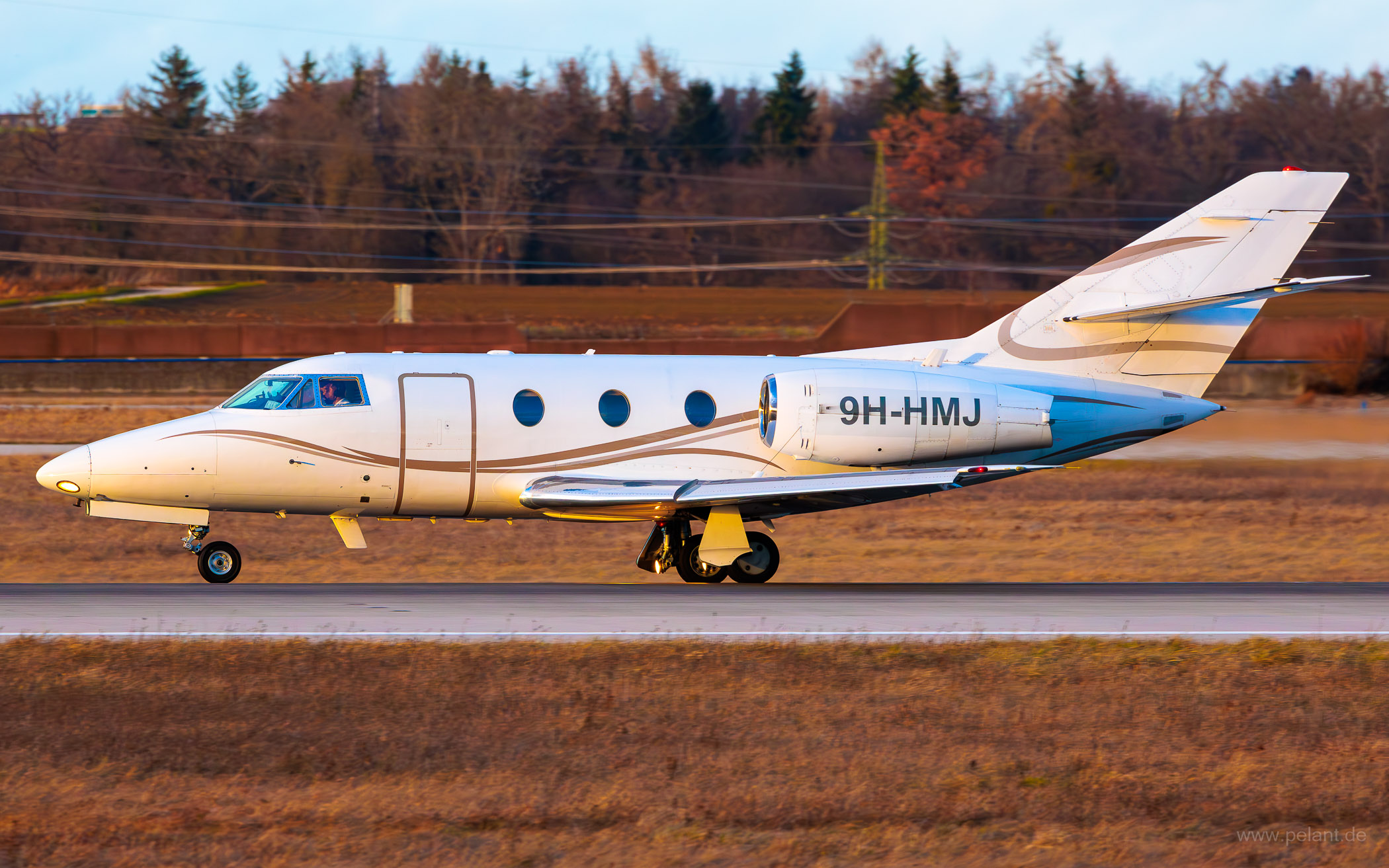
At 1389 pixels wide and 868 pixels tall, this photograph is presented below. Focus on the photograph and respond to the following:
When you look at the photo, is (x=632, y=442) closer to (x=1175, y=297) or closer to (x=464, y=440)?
(x=464, y=440)

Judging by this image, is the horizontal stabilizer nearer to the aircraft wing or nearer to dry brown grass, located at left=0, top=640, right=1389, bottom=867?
the aircraft wing

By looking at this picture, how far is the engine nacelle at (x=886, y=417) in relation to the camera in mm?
19547

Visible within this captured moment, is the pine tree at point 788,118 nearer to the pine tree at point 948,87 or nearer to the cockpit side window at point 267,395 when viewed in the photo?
the pine tree at point 948,87

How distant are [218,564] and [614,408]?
18.2ft

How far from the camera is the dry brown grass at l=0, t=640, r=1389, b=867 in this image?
8.73 metres

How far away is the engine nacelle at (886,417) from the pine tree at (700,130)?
9686 centimetres

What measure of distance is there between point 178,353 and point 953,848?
5237cm

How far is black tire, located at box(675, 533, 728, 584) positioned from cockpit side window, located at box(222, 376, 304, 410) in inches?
228

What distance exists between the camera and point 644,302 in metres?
68.2

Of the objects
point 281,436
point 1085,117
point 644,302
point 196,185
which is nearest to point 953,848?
point 281,436

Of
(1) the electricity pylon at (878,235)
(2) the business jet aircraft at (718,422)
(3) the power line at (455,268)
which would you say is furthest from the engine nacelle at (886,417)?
(1) the electricity pylon at (878,235)

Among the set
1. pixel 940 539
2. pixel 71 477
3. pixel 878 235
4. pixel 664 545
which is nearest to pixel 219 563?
pixel 71 477

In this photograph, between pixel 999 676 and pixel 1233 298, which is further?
pixel 1233 298

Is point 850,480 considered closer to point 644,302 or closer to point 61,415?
point 61,415
